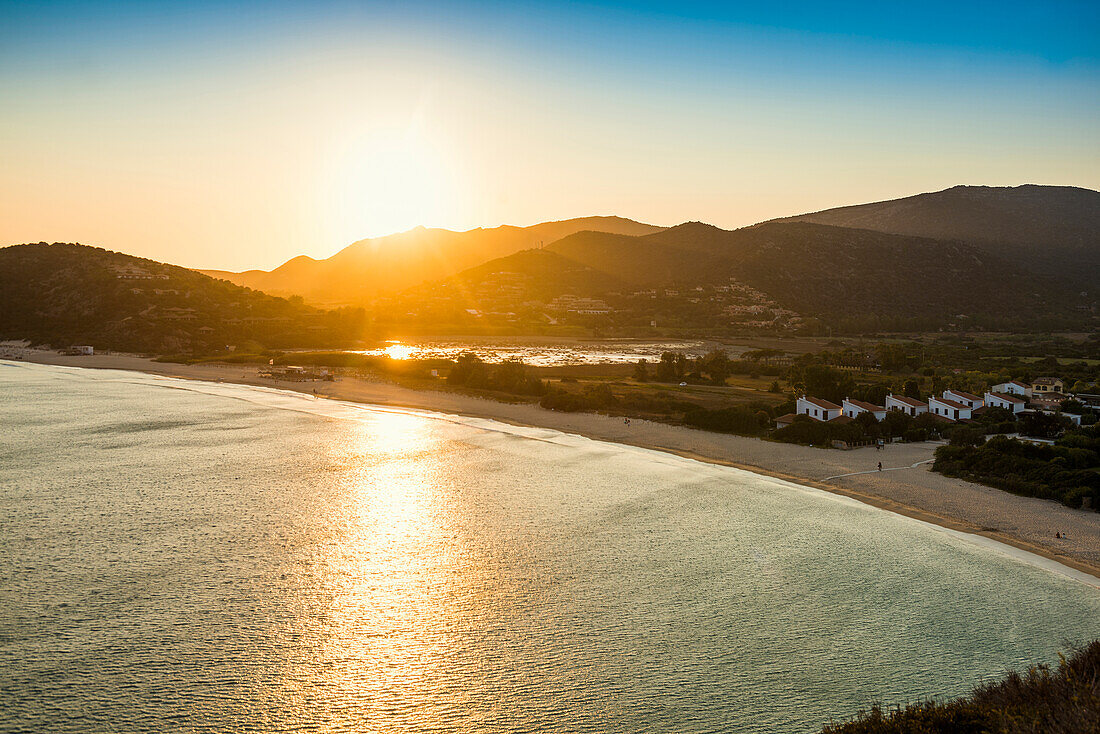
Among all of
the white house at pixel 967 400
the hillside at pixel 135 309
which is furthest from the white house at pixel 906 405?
the hillside at pixel 135 309

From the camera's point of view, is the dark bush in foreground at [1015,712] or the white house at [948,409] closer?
the dark bush in foreground at [1015,712]

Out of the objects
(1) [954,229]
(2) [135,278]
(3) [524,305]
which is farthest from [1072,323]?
(2) [135,278]

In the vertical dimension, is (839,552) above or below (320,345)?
below

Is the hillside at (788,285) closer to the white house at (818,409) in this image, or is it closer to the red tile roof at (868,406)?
the red tile roof at (868,406)

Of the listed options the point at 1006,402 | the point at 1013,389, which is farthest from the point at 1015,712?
the point at 1013,389

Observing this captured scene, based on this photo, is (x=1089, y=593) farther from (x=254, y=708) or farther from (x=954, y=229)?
(x=954, y=229)

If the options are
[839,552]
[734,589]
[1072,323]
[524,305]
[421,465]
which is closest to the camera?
[734,589]
